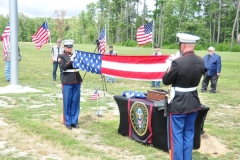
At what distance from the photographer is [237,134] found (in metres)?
6.56

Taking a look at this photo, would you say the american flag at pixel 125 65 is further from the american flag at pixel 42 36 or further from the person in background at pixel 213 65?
the person in background at pixel 213 65

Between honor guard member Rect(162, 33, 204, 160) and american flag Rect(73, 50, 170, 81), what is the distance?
3.32 feet

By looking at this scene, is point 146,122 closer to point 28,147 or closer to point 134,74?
point 134,74

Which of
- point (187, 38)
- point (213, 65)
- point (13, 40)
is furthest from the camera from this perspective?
point (213, 65)

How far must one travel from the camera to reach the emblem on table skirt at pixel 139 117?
218 inches

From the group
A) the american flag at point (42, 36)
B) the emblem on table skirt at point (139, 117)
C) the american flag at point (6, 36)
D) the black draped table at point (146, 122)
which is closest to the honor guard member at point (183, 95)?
the black draped table at point (146, 122)

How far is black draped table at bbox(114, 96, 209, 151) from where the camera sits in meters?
5.20

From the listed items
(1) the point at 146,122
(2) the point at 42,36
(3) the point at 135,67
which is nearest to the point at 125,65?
(3) the point at 135,67

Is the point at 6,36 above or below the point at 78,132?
above

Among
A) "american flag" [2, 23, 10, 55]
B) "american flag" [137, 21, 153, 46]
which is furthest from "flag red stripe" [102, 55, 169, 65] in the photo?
"american flag" [2, 23, 10, 55]

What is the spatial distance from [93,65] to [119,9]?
246 feet

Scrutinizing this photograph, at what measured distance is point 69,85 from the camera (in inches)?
255

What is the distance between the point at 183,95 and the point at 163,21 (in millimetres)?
63175

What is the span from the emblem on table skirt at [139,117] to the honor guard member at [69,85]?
1373mm
